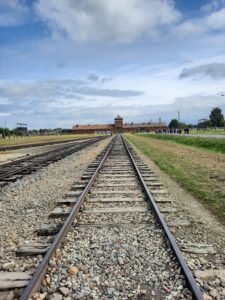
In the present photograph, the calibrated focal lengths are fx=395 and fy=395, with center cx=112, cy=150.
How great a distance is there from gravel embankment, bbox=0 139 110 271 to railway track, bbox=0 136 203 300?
0.25 metres

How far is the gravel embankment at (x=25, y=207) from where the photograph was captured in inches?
222

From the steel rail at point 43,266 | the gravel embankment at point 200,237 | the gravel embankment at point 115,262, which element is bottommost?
the gravel embankment at point 200,237

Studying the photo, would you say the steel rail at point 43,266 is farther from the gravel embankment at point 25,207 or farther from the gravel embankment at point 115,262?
the gravel embankment at point 25,207

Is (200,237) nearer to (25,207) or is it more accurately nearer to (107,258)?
(107,258)

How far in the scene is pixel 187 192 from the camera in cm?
1116

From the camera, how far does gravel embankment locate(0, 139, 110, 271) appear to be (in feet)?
18.5

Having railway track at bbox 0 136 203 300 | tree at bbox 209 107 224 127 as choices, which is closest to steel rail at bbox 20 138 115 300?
railway track at bbox 0 136 203 300

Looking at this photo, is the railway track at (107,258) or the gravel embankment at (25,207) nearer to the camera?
the railway track at (107,258)

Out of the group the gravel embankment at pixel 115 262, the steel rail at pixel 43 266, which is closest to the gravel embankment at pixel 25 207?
the steel rail at pixel 43 266

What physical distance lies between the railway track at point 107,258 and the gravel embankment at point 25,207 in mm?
247

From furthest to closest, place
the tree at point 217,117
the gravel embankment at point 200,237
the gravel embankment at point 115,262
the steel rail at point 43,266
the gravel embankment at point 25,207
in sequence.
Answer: the tree at point 217,117 < the gravel embankment at point 25,207 < the gravel embankment at point 200,237 < the gravel embankment at point 115,262 < the steel rail at point 43,266

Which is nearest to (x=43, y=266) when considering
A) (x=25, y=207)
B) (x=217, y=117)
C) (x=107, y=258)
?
(x=107, y=258)

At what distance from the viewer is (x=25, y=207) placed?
29.6 ft

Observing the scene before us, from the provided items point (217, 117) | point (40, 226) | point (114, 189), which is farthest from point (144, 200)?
point (217, 117)
